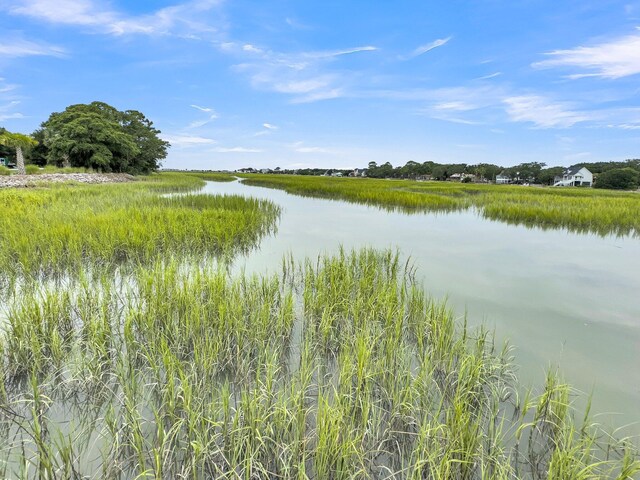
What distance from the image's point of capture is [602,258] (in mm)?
7469

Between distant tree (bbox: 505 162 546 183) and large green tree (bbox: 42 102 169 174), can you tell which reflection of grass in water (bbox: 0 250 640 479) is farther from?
distant tree (bbox: 505 162 546 183)

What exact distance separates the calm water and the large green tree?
88.6 feet

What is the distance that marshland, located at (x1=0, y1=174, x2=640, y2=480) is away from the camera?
1.78 m

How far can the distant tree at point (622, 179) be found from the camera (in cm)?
4906

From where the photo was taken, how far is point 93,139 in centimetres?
2908

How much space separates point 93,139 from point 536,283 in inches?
1419

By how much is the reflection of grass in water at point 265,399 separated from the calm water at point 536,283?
58 cm

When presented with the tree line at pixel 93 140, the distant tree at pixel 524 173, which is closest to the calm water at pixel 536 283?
the tree line at pixel 93 140

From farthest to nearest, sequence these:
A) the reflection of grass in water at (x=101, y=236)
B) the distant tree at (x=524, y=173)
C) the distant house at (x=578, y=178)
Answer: the distant tree at (x=524, y=173), the distant house at (x=578, y=178), the reflection of grass in water at (x=101, y=236)

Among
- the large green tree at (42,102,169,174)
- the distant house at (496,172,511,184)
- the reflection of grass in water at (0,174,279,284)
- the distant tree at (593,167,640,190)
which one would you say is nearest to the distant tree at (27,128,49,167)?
the large green tree at (42,102,169,174)

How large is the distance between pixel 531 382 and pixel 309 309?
7.36ft

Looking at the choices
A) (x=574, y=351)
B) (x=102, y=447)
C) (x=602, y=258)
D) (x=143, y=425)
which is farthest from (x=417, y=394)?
(x=602, y=258)

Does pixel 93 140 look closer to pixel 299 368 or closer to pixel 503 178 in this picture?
pixel 299 368

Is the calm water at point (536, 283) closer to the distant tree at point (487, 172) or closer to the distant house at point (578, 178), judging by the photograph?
the distant house at point (578, 178)
